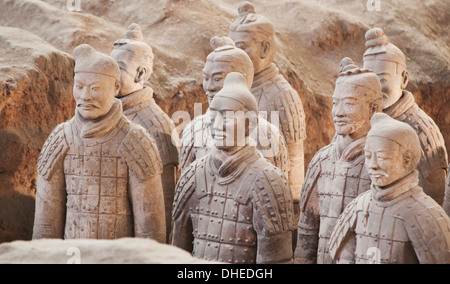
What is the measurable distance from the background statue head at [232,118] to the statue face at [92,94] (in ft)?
2.51

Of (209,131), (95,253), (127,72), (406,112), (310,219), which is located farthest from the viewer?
(127,72)

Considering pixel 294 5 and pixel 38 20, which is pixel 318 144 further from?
pixel 38 20

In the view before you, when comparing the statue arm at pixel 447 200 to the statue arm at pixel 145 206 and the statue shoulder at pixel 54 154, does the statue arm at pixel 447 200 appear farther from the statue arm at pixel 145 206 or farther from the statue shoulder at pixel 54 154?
the statue shoulder at pixel 54 154

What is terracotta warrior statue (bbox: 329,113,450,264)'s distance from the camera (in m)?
4.64

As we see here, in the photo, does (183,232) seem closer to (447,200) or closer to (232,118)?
(232,118)

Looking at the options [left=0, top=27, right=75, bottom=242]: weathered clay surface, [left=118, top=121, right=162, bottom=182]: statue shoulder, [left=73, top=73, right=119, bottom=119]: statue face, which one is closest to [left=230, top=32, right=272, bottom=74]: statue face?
[left=0, top=27, right=75, bottom=242]: weathered clay surface

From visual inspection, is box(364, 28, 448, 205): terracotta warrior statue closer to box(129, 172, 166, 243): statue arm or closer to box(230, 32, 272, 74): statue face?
box(230, 32, 272, 74): statue face

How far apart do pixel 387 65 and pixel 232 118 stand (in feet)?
7.43

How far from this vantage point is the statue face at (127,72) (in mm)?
7234

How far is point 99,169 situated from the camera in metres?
5.58

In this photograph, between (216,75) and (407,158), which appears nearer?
(407,158)

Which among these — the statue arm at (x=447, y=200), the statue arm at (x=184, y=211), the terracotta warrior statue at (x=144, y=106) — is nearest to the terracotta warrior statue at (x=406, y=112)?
the statue arm at (x=447, y=200)

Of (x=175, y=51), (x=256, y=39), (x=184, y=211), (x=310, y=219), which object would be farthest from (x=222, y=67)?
(x=175, y=51)

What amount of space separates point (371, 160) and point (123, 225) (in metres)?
1.74
